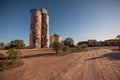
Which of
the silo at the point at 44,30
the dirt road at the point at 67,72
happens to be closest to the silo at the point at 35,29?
the silo at the point at 44,30

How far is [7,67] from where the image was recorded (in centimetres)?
1070

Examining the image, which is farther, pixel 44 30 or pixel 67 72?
pixel 44 30

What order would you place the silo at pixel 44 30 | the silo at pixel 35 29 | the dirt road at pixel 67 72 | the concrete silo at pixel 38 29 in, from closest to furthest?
the dirt road at pixel 67 72 < the silo at pixel 35 29 < the concrete silo at pixel 38 29 < the silo at pixel 44 30

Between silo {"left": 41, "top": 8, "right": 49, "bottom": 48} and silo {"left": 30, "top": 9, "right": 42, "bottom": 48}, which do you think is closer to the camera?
silo {"left": 30, "top": 9, "right": 42, "bottom": 48}

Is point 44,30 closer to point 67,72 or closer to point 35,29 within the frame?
point 35,29

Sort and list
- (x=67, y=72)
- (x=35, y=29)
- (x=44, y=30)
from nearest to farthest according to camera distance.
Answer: (x=67, y=72)
(x=35, y=29)
(x=44, y=30)

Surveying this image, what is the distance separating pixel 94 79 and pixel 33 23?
44.2 metres

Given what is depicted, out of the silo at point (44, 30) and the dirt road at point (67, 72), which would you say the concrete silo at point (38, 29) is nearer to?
the silo at point (44, 30)

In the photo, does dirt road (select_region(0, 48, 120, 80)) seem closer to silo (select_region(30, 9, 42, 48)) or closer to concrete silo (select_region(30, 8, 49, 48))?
silo (select_region(30, 9, 42, 48))

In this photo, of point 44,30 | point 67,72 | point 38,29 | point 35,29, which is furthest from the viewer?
point 44,30

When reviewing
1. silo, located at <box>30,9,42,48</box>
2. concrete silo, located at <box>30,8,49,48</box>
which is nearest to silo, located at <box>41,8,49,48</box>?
concrete silo, located at <box>30,8,49,48</box>

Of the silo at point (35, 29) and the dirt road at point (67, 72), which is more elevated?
the silo at point (35, 29)

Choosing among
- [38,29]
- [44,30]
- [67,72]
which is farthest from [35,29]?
[67,72]

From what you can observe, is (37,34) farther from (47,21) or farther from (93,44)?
(93,44)
